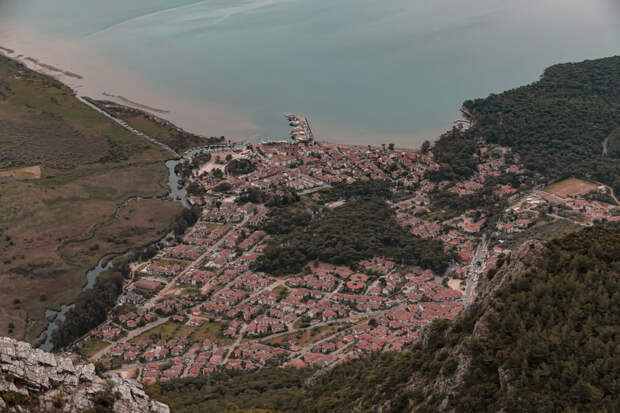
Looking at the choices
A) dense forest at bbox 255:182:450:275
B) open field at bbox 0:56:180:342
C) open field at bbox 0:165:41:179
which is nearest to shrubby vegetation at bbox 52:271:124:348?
open field at bbox 0:56:180:342

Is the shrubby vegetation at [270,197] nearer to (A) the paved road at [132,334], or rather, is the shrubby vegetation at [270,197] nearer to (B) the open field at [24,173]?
(A) the paved road at [132,334]

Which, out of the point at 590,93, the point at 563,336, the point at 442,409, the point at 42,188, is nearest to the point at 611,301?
the point at 563,336

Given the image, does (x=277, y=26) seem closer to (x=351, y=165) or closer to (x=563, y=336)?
(x=351, y=165)

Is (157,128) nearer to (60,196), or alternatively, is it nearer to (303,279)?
(60,196)

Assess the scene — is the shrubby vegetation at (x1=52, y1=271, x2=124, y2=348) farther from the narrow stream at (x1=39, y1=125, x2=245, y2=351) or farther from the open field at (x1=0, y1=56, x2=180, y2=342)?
the open field at (x1=0, y1=56, x2=180, y2=342)

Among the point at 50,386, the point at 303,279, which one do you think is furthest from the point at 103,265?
the point at 50,386

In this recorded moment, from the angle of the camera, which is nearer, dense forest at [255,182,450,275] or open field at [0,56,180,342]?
open field at [0,56,180,342]
